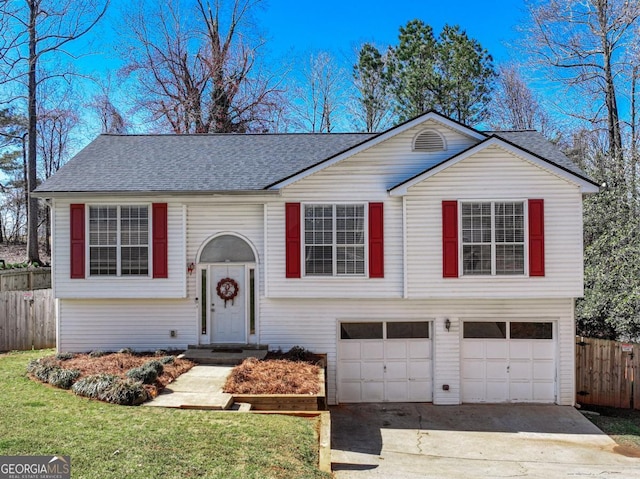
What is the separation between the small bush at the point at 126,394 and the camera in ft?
26.7

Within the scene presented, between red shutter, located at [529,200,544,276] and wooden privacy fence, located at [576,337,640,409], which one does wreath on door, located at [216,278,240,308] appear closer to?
red shutter, located at [529,200,544,276]

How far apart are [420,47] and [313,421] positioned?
2156cm

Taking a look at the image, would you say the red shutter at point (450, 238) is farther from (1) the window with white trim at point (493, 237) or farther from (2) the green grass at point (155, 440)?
(2) the green grass at point (155, 440)

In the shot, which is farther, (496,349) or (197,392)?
(496,349)

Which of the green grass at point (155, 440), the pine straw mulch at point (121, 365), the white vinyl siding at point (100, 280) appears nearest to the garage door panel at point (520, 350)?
the green grass at point (155, 440)

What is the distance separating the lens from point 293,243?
1160 centimetres

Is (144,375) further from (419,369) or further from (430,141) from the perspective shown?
(430,141)

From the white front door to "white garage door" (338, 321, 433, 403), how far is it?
271 centimetres

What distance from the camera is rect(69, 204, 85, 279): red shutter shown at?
1166 centimetres

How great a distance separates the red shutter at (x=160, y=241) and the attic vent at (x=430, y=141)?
267 inches

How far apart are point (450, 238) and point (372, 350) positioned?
3606 mm

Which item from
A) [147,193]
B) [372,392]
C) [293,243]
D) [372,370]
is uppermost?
[147,193]

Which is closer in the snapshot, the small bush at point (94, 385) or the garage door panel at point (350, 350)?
the small bush at point (94, 385)

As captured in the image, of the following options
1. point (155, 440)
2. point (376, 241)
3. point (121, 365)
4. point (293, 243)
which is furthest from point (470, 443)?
point (121, 365)
